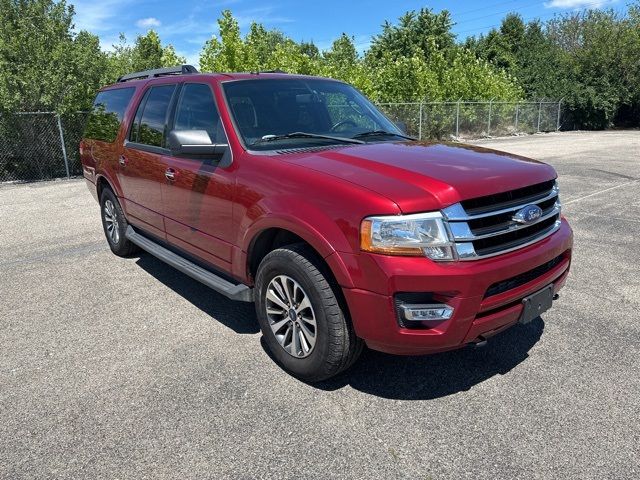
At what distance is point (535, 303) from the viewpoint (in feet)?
9.73

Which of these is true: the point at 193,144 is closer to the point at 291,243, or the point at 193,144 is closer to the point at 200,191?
the point at 200,191

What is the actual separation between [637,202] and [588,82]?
1173 inches

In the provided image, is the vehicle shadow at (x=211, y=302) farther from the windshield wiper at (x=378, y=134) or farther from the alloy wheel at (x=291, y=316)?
the windshield wiper at (x=378, y=134)

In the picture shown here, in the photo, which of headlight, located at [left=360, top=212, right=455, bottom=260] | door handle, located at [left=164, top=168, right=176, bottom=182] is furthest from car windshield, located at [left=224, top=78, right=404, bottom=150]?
headlight, located at [left=360, top=212, right=455, bottom=260]

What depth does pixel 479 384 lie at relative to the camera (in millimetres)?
3203

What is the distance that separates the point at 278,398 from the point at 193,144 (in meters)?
1.77

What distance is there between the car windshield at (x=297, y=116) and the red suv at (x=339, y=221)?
0.05 ft

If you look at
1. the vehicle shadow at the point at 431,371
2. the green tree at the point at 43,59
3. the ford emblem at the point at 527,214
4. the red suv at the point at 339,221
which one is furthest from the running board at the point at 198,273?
the green tree at the point at 43,59

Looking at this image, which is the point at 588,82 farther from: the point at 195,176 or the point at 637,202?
the point at 195,176

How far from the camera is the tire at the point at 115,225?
18.8 ft

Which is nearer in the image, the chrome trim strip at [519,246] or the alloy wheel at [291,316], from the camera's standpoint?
the chrome trim strip at [519,246]

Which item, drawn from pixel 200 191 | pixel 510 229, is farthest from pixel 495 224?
pixel 200 191

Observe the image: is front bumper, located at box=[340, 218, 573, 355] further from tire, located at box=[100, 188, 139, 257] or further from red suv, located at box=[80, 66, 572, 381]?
tire, located at box=[100, 188, 139, 257]

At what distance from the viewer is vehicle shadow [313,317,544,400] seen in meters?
3.16
